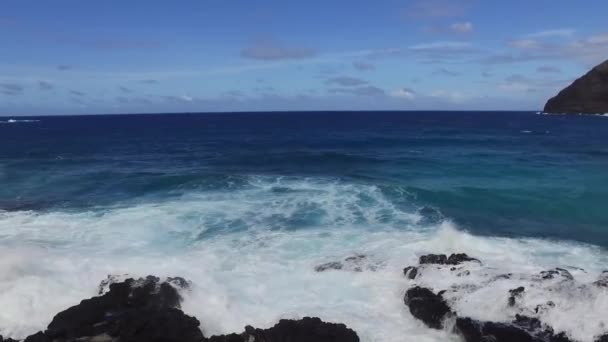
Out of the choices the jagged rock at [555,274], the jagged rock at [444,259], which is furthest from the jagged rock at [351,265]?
the jagged rock at [555,274]

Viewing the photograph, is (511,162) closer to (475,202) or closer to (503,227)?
(475,202)

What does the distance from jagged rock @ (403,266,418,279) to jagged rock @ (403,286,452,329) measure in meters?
1.87

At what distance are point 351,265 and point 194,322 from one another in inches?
300

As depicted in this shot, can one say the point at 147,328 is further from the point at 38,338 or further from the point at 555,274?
the point at 555,274

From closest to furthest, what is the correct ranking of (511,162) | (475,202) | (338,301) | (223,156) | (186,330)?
(186,330), (338,301), (475,202), (511,162), (223,156)

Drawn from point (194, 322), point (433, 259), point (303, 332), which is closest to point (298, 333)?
point (303, 332)

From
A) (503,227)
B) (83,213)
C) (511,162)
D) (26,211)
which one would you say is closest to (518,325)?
(503,227)

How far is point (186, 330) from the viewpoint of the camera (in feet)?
46.3

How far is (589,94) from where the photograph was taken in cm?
14338

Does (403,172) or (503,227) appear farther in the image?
(403,172)

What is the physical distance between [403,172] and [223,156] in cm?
2393

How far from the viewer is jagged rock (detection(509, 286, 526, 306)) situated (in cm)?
1543

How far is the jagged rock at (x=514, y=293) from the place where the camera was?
15.4 m

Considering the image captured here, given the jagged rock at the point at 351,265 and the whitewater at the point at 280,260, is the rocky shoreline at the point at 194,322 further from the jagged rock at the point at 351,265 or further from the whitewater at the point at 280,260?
the jagged rock at the point at 351,265
